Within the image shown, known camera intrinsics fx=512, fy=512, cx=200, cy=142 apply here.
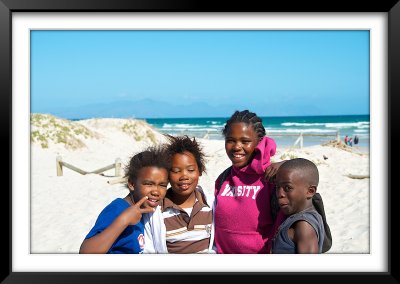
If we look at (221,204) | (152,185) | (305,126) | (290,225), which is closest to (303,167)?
(290,225)

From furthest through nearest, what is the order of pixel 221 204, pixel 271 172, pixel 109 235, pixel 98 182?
pixel 98 182, pixel 221 204, pixel 271 172, pixel 109 235

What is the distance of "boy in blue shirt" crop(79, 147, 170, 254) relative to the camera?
319cm

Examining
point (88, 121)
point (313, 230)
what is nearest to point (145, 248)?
point (313, 230)

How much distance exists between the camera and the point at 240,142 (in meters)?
3.38

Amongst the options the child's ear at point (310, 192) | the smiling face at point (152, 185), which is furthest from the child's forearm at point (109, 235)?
the child's ear at point (310, 192)

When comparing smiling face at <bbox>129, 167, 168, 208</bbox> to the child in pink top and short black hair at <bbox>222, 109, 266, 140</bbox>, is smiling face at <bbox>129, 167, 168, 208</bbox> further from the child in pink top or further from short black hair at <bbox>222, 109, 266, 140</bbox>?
short black hair at <bbox>222, 109, 266, 140</bbox>

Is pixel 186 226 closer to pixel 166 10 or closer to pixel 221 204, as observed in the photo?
pixel 221 204

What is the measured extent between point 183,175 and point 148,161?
250mm

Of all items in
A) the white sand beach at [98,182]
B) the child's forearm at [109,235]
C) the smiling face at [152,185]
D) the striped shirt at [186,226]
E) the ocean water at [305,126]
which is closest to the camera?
the child's forearm at [109,235]

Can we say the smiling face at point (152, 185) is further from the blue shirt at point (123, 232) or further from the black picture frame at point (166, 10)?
the black picture frame at point (166, 10)

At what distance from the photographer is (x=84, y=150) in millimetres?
14016

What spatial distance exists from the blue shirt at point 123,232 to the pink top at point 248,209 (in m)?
0.52

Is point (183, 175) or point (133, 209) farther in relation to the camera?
point (183, 175)

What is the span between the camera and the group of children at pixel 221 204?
3223mm
